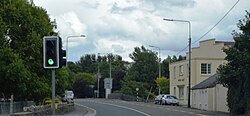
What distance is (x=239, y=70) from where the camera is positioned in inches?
1593

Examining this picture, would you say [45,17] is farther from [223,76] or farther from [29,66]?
[223,76]

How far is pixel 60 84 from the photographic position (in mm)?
42781

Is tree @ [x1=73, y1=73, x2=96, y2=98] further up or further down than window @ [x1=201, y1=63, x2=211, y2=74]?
further down

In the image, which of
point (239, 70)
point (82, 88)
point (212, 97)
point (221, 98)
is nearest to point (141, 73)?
point (82, 88)

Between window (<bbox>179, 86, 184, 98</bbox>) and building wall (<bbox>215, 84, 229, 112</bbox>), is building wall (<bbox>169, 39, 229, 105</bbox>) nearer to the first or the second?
window (<bbox>179, 86, 184, 98</bbox>)

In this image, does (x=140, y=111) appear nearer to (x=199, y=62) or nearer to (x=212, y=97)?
(x=212, y=97)

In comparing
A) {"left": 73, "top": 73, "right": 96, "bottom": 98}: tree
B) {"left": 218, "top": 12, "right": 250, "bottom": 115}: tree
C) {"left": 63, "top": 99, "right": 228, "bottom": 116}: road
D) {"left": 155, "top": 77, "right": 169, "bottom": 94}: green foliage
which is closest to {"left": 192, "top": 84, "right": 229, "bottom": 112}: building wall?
{"left": 63, "top": 99, "right": 228, "bottom": 116}: road

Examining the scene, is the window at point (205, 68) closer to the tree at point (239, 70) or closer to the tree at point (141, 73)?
the tree at point (239, 70)

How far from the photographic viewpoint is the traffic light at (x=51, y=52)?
15664 millimetres

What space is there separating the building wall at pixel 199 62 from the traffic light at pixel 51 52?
53088 mm

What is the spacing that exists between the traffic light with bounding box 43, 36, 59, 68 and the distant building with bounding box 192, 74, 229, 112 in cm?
3497

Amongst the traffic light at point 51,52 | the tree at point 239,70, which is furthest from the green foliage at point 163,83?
the traffic light at point 51,52

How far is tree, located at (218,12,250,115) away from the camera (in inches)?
1543

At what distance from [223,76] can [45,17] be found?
14.6 m
